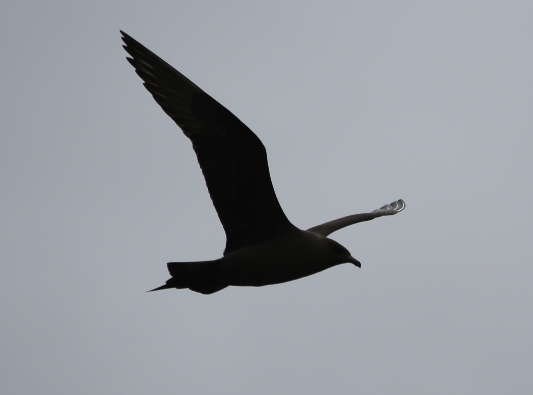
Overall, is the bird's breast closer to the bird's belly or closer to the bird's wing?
the bird's belly

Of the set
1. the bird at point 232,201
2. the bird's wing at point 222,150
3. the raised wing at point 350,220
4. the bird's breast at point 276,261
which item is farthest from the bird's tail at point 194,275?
the raised wing at point 350,220

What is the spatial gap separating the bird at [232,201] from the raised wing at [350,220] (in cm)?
166

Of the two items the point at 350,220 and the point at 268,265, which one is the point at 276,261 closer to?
the point at 268,265

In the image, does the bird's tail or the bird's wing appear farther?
the bird's tail

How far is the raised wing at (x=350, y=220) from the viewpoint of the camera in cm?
1249

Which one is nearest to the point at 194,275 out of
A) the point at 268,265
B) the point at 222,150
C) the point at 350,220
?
the point at 268,265

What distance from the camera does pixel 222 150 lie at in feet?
34.0

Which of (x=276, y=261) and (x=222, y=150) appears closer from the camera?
(x=222, y=150)

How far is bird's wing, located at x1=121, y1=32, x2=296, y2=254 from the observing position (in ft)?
33.6

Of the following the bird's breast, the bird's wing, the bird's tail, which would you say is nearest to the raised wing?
the bird's breast

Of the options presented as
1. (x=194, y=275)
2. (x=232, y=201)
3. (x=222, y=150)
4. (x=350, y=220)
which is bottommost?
(x=194, y=275)

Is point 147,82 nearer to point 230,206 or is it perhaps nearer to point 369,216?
point 230,206

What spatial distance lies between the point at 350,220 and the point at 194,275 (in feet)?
10.6

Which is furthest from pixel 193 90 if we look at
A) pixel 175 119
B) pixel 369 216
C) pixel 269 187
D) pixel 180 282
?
pixel 369 216
